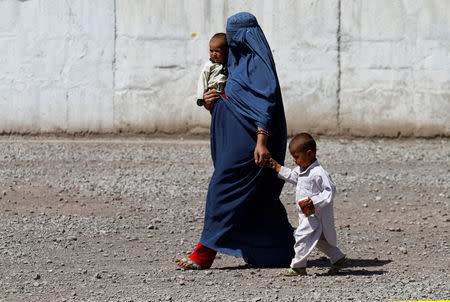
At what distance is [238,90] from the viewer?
5.18 metres

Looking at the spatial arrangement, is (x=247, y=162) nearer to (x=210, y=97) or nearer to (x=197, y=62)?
(x=210, y=97)

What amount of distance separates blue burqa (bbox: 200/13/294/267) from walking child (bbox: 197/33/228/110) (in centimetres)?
8

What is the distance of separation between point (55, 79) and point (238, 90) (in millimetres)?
6890

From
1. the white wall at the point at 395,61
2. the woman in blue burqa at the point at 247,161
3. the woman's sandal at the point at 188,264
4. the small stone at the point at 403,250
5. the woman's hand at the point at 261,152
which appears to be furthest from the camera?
the white wall at the point at 395,61

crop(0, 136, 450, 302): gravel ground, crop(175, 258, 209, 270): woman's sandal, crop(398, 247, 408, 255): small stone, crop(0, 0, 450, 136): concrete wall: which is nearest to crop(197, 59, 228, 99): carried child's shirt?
crop(175, 258, 209, 270): woman's sandal

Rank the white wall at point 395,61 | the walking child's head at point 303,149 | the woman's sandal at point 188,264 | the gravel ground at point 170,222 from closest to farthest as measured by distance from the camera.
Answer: the gravel ground at point 170,222 < the walking child's head at point 303,149 < the woman's sandal at point 188,264 < the white wall at point 395,61

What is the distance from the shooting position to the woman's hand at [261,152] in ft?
16.5

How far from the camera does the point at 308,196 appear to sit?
4.97 m

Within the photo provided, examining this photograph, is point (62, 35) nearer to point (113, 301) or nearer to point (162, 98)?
point (162, 98)

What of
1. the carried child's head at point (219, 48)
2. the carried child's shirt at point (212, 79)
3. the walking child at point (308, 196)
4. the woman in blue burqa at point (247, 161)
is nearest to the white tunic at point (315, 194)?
the walking child at point (308, 196)

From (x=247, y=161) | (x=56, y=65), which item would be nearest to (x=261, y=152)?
(x=247, y=161)

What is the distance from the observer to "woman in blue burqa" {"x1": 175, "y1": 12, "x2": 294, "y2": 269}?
202 inches

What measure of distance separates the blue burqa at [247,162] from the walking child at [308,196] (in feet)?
0.80

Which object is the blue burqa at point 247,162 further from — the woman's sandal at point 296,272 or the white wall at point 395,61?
the white wall at point 395,61
